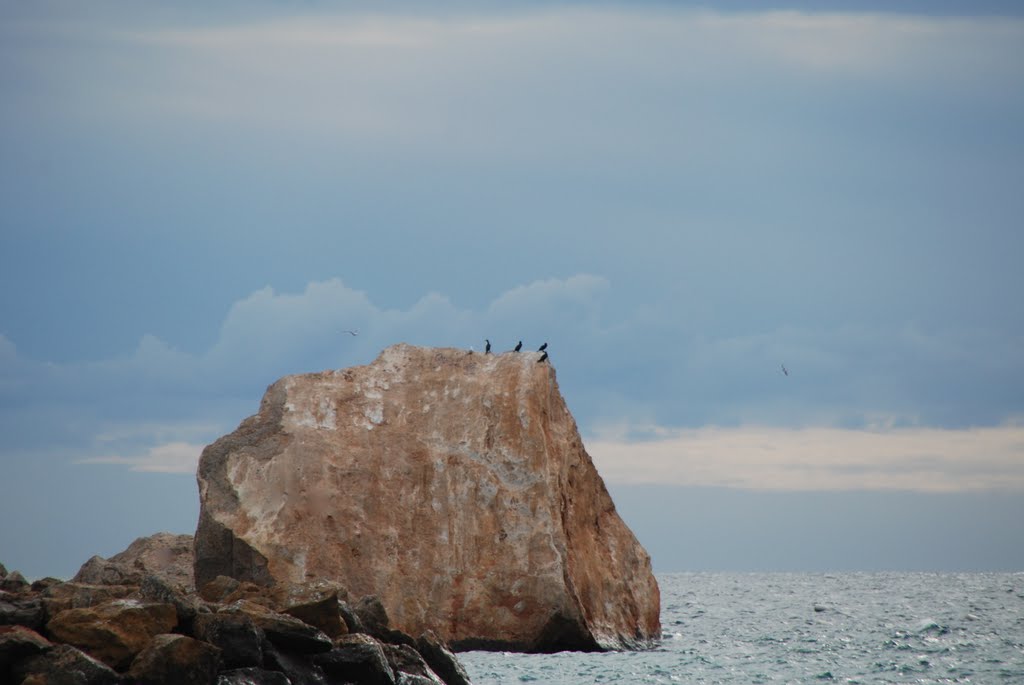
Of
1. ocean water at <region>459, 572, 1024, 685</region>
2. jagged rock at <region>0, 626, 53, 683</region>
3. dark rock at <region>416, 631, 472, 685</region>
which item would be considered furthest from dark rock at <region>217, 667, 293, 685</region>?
ocean water at <region>459, 572, 1024, 685</region>

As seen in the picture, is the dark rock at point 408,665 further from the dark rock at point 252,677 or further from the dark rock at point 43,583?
the dark rock at point 43,583

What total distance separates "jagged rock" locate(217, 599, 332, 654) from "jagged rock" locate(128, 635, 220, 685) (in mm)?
1112

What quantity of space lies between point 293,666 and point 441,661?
2568mm

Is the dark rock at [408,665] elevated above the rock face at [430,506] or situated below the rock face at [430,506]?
below

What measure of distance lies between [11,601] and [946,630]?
60.7ft

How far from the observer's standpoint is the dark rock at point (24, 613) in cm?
1501

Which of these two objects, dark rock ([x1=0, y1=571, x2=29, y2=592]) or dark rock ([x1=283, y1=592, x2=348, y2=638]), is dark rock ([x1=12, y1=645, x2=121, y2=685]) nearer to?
dark rock ([x1=283, y1=592, x2=348, y2=638])

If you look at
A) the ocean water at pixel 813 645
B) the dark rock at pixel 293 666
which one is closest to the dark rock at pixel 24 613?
the dark rock at pixel 293 666

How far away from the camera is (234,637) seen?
48.8 ft

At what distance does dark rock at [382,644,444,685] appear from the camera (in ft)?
52.6

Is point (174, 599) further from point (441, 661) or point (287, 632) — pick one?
point (441, 661)

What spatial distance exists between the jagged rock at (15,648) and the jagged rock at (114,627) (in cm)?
46

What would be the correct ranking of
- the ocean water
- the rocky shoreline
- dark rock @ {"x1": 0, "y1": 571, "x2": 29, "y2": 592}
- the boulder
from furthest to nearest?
the boulder → the ocean water → dark rock @ {"x1": 0, "y1": 571, "x2": 29, "y2": 592} → the rocky shoreline

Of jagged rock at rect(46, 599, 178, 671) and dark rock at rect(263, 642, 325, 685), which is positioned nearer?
jagged rock at rect(46, 599, 178, 671)
